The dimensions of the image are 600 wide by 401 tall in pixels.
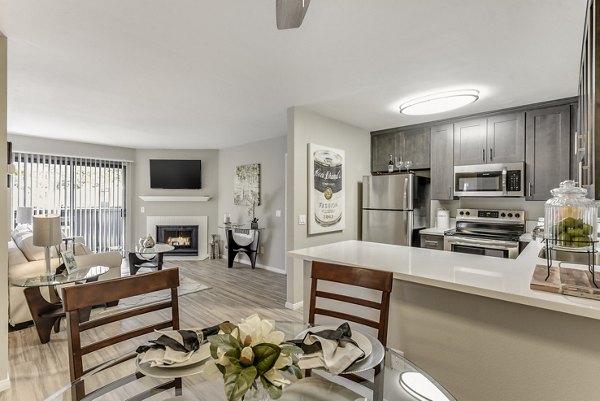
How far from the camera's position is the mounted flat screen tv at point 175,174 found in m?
6.75

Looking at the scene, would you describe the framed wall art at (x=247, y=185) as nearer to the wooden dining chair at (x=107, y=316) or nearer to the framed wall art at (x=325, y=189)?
the framed wall art at (x=325, y=189)

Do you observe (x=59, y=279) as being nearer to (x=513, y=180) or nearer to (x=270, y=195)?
(x=270, y=195)

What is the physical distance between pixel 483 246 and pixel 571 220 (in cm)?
221

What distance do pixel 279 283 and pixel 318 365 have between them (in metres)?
3.85

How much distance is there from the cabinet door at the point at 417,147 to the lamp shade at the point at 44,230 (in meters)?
4.28

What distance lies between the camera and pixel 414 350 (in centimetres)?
185

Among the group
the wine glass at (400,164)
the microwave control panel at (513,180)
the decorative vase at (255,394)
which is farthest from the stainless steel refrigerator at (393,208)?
the decorative vase at (255,394)

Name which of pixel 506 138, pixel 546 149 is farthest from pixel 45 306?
pixel 546 149

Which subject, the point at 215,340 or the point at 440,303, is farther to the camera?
the point at 440,303

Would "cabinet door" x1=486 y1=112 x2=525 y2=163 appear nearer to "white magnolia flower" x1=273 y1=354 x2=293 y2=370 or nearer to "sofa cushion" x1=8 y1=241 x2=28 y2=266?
"white magnolia flower" x1=273 y1=354 x2=293 y2=370

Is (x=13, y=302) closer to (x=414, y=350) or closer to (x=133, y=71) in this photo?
(x=133, y=71)

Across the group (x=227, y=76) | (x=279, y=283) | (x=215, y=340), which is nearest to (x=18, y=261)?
(x=227, y=76)

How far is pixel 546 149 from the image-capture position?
3414 millimetres

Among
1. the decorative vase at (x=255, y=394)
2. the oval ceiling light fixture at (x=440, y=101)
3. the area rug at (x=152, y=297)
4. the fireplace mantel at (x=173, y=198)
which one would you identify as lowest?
the area rug at (x=152, y=297)
